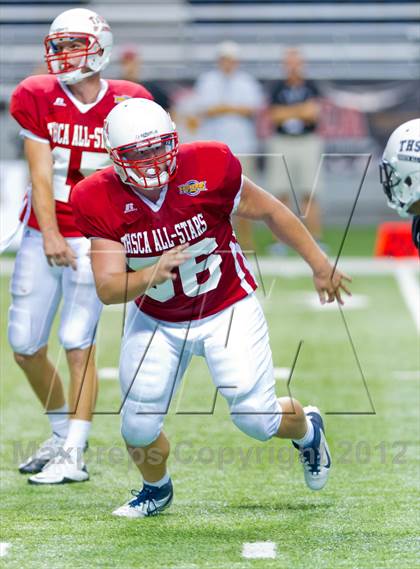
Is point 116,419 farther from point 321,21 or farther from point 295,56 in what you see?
point 321,21

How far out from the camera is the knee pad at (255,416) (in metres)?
4.21

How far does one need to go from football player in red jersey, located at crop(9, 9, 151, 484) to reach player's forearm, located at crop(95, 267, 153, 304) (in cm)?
86

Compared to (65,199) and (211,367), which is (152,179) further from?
(65,199)

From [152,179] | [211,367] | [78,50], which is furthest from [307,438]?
[78,50]

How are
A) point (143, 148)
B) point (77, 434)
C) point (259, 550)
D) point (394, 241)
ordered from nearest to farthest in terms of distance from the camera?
point (259, 550) → point (143, 148) → point (77, 434) → point (394, 241)

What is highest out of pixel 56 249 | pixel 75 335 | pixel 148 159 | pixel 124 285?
pixel 148 159

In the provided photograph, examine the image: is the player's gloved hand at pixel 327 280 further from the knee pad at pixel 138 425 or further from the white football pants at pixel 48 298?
the white football pants at pixel 48 298

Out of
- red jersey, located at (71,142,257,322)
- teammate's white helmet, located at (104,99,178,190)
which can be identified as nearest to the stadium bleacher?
red jersey, located at (71,142,257,322)

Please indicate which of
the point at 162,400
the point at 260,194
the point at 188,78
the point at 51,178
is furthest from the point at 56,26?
the point at 188,78

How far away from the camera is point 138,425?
4.26 meters

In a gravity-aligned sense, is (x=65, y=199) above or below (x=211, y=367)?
above

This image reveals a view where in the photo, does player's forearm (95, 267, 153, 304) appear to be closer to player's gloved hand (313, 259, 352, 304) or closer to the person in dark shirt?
player's gloved hand (313, 259, 352, 304)

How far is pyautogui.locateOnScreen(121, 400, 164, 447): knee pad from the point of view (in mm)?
4254

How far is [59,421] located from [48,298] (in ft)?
1.70
